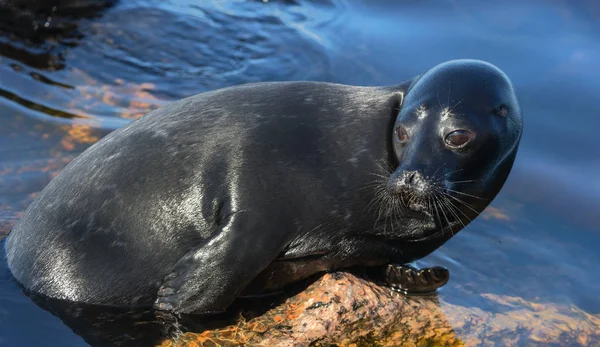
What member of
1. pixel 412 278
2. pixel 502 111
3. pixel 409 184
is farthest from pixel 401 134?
pixel 412 278

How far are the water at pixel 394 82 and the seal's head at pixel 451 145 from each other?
0.88 metres

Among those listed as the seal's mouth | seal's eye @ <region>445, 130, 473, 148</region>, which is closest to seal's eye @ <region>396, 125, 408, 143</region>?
seal's eye @ <region>445, 130, 473, 148</region>

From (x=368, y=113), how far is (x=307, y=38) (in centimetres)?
637

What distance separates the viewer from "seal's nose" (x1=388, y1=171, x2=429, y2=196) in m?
5.78

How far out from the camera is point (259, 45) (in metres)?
12.4

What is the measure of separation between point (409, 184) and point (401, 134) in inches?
19.6

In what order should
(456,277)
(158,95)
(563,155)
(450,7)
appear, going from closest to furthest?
(456,277) < (563,155) < (158,95) < (450,7)

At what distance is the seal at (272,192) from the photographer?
5934 mm

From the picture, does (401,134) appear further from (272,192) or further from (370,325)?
(370,325)

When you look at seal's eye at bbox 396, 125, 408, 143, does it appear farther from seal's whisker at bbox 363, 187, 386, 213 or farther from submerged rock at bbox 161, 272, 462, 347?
submerged rock at bbox 161, 272, 462, 347

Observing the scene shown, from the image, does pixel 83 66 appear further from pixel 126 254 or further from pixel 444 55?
pixel 126 254

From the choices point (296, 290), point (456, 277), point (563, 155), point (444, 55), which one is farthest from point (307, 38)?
point (296, 290)

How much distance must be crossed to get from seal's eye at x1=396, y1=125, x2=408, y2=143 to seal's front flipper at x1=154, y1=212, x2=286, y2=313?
1032mm

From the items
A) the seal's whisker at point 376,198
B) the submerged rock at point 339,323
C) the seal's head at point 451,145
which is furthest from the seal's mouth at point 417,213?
the submerged rock at point 339,323
